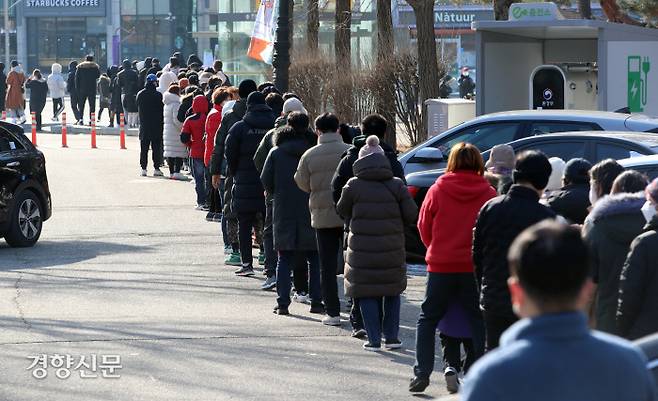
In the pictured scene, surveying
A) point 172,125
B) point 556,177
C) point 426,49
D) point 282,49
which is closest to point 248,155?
point 556,177

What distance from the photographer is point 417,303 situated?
11469mm

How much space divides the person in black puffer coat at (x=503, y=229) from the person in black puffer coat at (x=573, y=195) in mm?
895

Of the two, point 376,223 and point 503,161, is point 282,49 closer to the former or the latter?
point 376,223

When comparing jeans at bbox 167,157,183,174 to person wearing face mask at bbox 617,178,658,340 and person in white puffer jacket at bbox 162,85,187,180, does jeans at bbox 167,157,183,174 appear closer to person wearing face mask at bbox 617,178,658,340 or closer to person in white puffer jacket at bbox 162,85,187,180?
Result: person in white puffer jacket at bbox 162,85,187,180

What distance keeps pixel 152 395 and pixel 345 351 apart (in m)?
1.86

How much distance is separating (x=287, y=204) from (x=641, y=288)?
5.07 meters

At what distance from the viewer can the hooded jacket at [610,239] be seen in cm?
653

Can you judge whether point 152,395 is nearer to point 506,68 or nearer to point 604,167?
point 604,167

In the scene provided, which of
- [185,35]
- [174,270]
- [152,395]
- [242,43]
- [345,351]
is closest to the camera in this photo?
[152,395]

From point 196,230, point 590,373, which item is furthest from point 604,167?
point 196,230

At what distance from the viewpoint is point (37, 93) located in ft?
122

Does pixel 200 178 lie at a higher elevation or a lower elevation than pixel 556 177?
lower

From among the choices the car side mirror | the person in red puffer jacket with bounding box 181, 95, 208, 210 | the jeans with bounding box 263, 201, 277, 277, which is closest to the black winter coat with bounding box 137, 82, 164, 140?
the person in red puffer jacket with bounding box 181, 95, 208, 210

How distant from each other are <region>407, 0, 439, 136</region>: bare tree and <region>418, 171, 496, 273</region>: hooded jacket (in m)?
14.1
